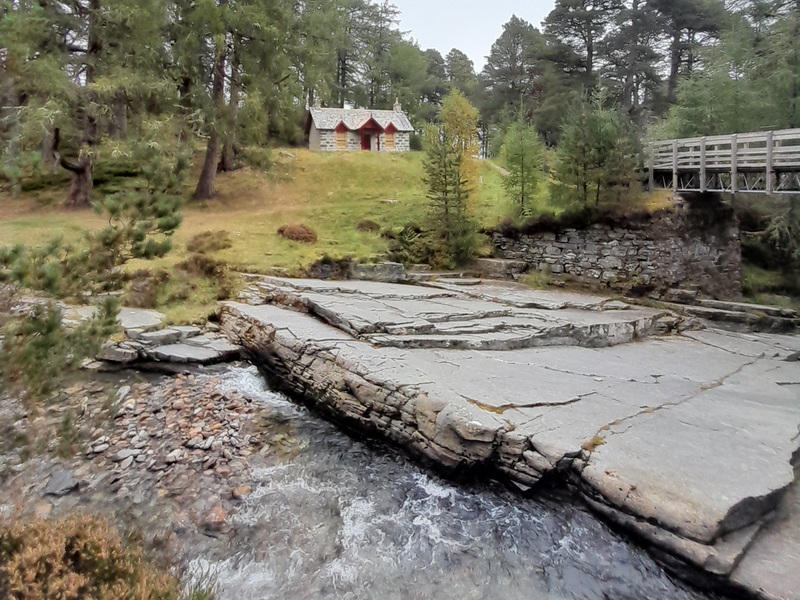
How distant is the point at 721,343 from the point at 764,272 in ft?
28.0

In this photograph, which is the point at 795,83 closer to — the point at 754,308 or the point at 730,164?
the point at 730,164

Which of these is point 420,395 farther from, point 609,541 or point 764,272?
point 764,272

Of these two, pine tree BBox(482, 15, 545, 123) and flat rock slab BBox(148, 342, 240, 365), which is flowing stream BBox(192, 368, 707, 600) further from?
pine tree BBox(482, 15, 545, 123)

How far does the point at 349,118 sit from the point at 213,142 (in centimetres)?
1485

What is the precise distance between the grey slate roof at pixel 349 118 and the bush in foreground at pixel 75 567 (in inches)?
1314

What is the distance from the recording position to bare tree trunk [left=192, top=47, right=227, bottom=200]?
22219 millimetres

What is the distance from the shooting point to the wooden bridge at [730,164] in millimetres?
13539

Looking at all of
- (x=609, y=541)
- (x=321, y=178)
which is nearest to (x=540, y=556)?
(x=609, y=541)

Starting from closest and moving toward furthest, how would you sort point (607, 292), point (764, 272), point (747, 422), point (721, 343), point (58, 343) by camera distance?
1. point (58, 343)
2. point (747, 422)
3. point (721, 343)
4. point (607, 292)
5. point (764, 272)

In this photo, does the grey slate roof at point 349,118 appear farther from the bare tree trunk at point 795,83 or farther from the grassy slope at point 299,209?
the bare tree trunk at point 795,83

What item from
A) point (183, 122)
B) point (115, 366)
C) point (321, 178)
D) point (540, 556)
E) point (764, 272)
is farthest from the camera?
point (321, 178)

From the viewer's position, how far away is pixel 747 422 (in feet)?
24.4

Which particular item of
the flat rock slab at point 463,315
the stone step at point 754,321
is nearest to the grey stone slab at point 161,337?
the flat rock slab at point 463,315

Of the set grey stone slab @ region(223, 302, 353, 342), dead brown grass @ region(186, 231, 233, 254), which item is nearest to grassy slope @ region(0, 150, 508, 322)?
dead brown grass @ region(186, 231, 233, 254)
